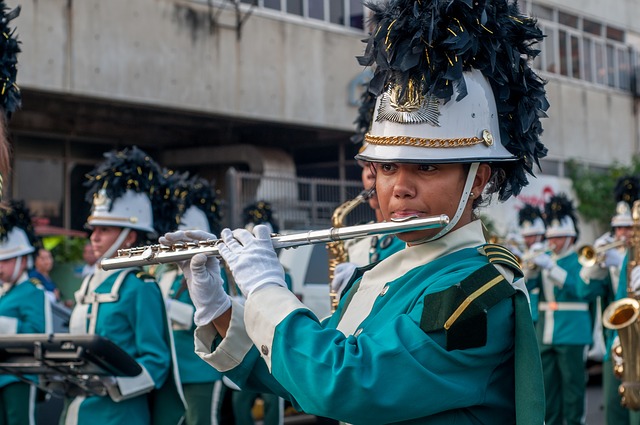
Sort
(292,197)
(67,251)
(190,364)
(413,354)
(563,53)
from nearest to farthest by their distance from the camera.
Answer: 1. (413,354)
2. (190,364)
3. (67,251)
4. (292,197)
5. (563,53)

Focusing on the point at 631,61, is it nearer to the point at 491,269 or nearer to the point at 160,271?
the point at 160,271

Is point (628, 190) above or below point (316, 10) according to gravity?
below

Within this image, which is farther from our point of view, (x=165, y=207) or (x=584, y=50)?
(x=584, y=50)

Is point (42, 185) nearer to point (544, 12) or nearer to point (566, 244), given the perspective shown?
point (566, 244)

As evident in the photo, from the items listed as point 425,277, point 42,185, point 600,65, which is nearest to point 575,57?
point 600,65

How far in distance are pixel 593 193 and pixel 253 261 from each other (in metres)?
21.3

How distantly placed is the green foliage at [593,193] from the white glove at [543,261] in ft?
43.8

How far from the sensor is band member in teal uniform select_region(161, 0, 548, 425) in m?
2.65

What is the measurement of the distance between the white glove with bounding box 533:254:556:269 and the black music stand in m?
5.82

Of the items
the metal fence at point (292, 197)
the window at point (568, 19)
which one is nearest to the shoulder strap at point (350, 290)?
the metal fence at point (292, 197)

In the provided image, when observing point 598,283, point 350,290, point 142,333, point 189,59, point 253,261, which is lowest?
point 142,333

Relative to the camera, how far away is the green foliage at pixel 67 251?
44.6 feet

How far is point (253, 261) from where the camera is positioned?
113 inches

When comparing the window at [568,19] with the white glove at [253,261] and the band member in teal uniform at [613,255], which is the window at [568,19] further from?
the white glove at [253,261]
